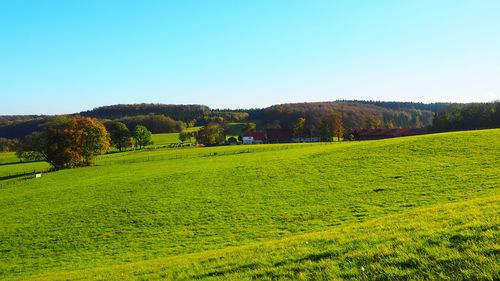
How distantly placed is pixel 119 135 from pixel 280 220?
363 feet

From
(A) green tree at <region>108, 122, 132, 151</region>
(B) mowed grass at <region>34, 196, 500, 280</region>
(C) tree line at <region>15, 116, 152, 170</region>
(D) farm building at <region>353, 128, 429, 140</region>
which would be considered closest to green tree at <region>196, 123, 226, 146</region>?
(A) green tree at <region>108, 122, 132, 151</region>

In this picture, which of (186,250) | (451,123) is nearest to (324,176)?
(186,250)

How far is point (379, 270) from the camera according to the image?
8922 mm

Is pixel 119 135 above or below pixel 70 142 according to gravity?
below

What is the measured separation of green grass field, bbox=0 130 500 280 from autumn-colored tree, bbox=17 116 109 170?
16997mm

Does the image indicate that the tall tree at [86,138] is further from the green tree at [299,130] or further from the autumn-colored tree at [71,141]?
the green tree at [299,130]

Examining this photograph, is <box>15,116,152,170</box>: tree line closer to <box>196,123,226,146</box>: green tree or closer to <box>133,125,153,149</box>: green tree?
<box>133,125,153,149</box>: green tree

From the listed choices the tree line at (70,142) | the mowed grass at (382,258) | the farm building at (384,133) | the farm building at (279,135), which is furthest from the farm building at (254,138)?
the mowed grass at (382,258)

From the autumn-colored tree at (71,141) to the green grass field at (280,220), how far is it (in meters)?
17.0

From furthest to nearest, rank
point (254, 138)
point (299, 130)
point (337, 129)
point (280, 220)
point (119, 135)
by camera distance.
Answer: point (254, 138) → point (299, 130) → point (337, 129) → point (119, 135) → point (280, 220)

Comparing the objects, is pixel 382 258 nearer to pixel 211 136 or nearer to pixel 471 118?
pixel 471 118

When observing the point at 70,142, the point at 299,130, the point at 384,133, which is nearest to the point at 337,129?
the point at 384,133

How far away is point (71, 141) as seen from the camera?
76.2m

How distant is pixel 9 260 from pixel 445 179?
109 feet
